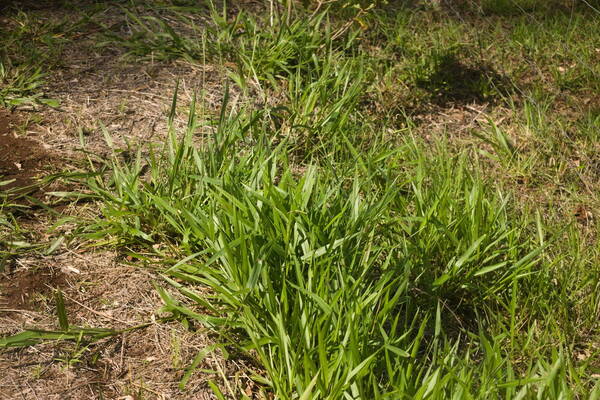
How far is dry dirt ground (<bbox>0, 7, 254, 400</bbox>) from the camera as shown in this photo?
2.26m

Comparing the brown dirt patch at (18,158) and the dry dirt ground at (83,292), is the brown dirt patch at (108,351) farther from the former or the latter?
the brown dirt patch at (18,158)

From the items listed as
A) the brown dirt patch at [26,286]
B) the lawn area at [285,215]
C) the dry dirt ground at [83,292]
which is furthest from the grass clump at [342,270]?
the brown dirt patch at [26,286]

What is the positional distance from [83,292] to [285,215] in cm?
80

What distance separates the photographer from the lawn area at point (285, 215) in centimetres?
227

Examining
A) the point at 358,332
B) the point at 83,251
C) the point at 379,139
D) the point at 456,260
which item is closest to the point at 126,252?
the point at 83,251

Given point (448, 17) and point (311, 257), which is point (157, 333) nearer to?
point (311, 257)

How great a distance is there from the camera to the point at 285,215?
98.0 inches

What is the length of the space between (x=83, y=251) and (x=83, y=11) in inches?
82.5

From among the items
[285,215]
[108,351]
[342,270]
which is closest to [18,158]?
[108,351]

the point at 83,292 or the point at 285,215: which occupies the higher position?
the point at 285,215

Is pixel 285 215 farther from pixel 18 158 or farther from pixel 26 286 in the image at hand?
pixel 18 158

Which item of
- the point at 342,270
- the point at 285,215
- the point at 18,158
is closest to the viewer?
the point at 342,270

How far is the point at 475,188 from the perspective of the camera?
295 centimetres

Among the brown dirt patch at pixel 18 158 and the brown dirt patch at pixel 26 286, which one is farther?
the brown dirt patch at pixel 18 158
